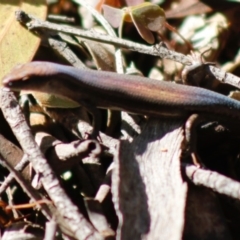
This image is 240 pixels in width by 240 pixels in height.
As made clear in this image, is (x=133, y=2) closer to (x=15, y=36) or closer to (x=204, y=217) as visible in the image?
(x=15, y=36)

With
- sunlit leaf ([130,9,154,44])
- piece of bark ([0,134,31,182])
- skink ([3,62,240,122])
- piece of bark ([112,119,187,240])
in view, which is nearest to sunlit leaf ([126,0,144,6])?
sunlit leaf ([130,9,154,44])

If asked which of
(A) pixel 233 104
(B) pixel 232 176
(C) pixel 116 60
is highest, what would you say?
(C) pixel 116 60

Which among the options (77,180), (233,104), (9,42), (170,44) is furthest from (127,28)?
(77,180)

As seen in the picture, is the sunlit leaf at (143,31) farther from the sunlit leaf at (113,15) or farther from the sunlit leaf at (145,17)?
the sunlit leaf at (113,15)

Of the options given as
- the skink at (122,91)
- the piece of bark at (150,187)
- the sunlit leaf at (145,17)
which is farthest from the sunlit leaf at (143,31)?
the piece of bark at (150,187)

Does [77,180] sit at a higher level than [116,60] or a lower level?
lower

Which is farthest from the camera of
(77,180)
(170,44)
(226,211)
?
(170,44)

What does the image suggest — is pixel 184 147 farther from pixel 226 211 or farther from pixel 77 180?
pixel 77 180
